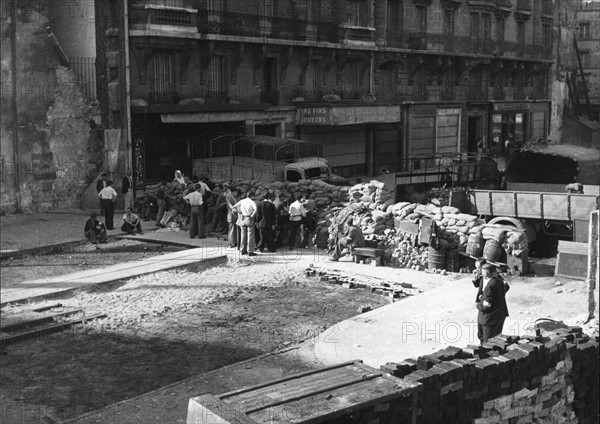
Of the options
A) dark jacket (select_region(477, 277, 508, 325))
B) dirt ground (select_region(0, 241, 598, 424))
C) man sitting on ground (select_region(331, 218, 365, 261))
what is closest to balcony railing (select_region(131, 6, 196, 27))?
dirt ground (select_region(0, 241, 598, 424))

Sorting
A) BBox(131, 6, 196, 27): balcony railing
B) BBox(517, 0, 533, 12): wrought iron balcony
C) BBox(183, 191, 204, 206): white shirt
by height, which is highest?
BBox(517, 0, 533, 12): wrought iron balcony

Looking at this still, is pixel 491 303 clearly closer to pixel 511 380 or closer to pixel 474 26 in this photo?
pixel 511 380

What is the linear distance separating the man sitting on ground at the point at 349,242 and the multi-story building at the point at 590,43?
48.7 m

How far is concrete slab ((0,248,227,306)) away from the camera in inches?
662

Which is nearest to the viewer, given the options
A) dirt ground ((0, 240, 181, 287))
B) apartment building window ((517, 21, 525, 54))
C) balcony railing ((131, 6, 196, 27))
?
dirt ground ((0, 240, 181, 287))

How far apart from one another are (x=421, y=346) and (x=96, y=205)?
1687 centimetres

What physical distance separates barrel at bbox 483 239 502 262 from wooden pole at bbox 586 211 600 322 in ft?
16.6

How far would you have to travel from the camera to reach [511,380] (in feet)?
30.3

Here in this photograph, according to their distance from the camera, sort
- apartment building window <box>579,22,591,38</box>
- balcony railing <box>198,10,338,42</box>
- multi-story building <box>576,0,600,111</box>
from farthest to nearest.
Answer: apartment building window <box>579,22,591,38</box>
multi-story building <box>576,0,600,111</box>
balcony railing <box>198,10,338,42</box>

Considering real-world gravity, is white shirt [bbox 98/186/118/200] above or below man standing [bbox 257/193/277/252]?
above

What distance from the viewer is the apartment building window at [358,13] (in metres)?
38.4

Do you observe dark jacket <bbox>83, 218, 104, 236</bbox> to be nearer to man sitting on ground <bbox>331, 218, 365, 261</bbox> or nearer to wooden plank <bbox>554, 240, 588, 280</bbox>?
man sitting on ground <bbox>331, 218, 365, 261</bbox>

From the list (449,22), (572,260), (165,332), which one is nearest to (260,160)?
(572,260)

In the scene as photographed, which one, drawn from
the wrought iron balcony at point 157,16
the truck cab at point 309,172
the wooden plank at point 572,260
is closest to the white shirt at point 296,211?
the truck cab at point 309,172
